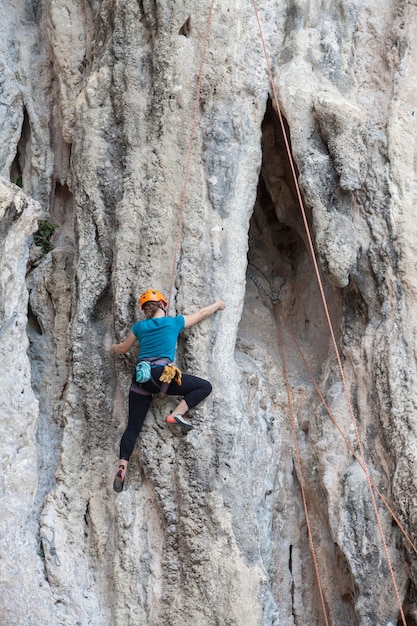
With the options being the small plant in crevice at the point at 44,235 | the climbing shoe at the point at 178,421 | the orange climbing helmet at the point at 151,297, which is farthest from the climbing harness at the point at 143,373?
the small plant in crevice at the point at 44,235

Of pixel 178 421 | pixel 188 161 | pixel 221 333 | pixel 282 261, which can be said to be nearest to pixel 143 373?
pixel 178 421

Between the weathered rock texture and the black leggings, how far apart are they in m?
0.09

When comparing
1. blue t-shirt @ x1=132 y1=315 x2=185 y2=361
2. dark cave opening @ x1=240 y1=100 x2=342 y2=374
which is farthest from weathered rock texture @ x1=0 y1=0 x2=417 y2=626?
Answer: blue t-shirt @ x1=132 y1=315 x2=185 y2=361

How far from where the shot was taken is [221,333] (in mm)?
5414

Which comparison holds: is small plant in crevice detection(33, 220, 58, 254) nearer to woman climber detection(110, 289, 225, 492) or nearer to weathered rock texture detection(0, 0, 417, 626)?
weathered rock texture detection(0, 0, 417, 626)

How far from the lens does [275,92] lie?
570cm

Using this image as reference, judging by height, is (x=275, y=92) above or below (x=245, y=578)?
above

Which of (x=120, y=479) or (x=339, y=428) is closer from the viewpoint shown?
(x=120, y=479)

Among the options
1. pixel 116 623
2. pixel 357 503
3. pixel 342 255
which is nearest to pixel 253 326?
pixel 342 255

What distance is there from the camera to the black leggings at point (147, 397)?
16.8ft

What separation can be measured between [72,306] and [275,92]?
83.8 inches

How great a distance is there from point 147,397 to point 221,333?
68 centimetres

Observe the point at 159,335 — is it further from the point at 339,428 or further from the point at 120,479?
the point at 339,428

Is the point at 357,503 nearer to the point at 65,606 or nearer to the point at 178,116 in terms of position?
the point at 65,606
